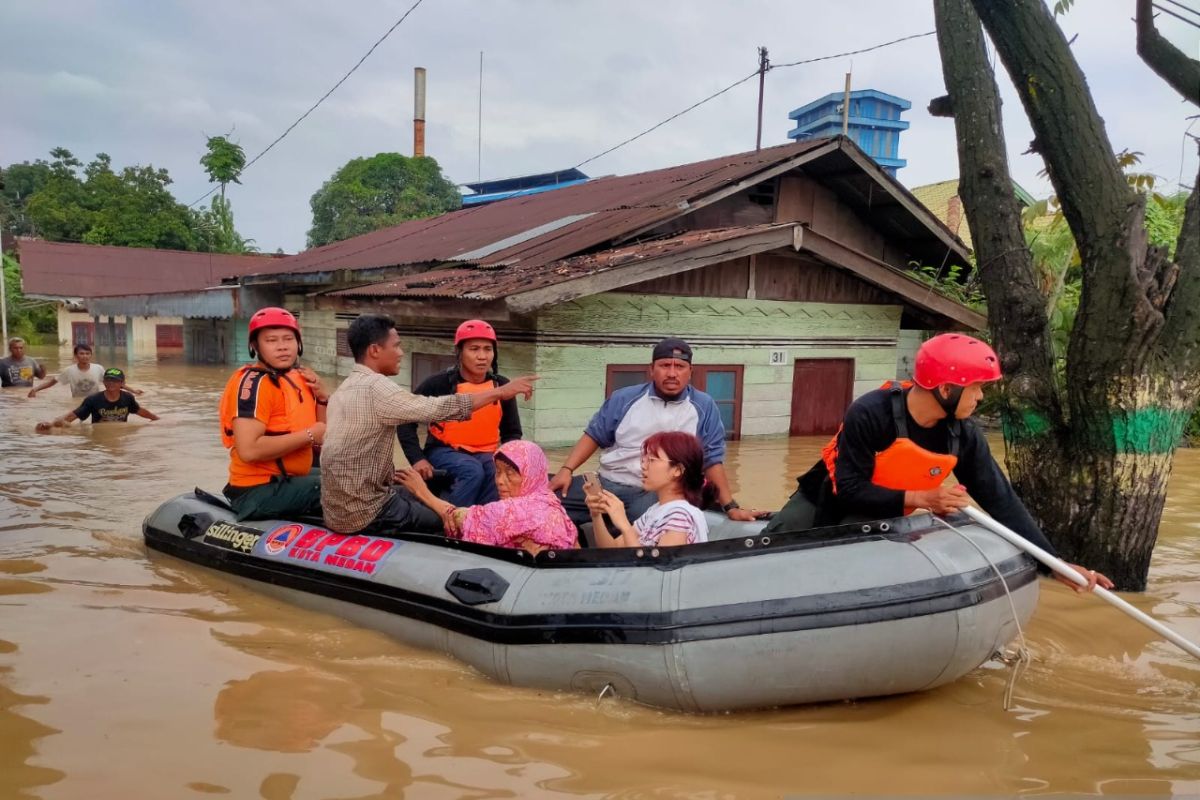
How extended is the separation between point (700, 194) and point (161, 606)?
7.98m

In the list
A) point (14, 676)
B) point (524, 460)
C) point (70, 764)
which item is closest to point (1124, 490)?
point (524, 460)

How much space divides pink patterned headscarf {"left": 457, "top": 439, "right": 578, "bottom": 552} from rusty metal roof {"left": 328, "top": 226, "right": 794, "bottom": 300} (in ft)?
14.3

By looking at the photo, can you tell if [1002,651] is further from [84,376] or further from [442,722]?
[84,376]

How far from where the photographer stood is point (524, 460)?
3.82 m

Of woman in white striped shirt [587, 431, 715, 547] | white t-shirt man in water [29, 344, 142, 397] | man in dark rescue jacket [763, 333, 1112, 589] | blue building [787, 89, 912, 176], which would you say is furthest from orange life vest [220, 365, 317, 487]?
blue building [787, 89, 912, 176]

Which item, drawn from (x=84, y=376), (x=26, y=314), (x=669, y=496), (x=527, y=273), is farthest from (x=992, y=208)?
(x=26, y=314)

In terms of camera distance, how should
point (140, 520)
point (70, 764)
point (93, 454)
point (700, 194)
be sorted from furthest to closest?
point (700, 194) < point (93, 454) < point (140, 520) < point (70, 764)

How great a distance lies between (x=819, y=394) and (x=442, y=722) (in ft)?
31.0

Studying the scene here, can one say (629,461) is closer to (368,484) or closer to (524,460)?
(524,460)

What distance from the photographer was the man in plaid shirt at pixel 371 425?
401 centimetres

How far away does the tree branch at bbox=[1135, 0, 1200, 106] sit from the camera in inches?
176

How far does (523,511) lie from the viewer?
12.7ft

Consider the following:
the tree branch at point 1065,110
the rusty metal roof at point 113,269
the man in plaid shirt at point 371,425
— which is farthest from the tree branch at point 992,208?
the rusty metal roof at point 113,269

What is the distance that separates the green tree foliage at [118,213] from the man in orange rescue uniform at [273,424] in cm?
3501
